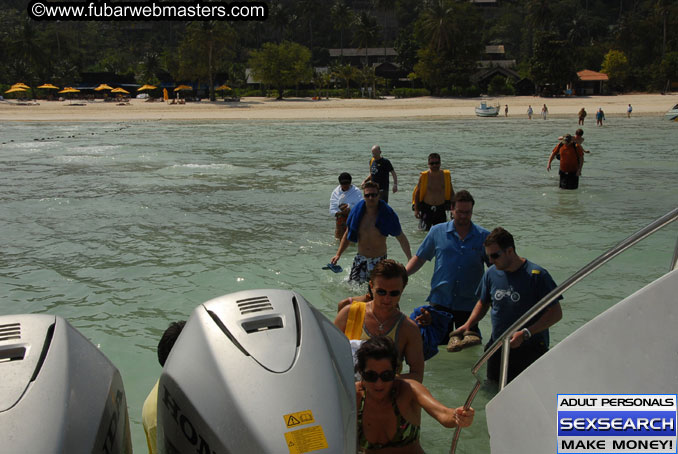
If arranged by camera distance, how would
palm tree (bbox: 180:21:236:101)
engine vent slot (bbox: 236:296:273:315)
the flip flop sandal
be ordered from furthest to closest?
palm tree (bbox: 180:21:236:101)
the flip flop sandal
engine vent slot (bbox: 236:296:273:315)

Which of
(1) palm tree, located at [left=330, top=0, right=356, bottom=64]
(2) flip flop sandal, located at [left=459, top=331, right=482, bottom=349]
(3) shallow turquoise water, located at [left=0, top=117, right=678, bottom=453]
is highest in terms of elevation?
(1) palm tree, located at [left=330, top=0, right=356, bottom=64]

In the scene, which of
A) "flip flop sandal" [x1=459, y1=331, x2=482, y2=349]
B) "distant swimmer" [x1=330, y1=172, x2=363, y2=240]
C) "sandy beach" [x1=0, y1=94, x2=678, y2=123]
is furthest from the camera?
"sandy beach" [x1=0, y1=94, x2=678, y2=123]

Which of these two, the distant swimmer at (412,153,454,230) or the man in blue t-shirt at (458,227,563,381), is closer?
the man in blue t-shirt at (458,227,563,381)

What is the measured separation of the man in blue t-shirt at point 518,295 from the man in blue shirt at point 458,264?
2.36ft

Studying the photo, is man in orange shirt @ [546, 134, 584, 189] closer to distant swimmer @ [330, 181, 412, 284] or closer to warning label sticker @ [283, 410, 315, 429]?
distant swimmer @ [330, 181, 412, 284]

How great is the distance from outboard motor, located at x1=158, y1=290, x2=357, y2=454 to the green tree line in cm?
7900

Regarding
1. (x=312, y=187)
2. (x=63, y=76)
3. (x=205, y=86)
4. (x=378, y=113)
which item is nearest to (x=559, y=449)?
(x=312, y=187)

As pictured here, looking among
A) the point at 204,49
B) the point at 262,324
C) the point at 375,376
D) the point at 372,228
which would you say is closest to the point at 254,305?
the point at 262,324

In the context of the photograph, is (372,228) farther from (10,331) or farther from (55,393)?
(55,393)

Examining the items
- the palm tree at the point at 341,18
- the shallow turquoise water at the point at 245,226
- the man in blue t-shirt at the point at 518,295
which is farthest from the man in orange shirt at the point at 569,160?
the palm tree at the point at 341,18

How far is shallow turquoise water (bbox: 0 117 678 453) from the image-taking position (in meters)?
8.03

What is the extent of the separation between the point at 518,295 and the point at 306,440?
2782mm

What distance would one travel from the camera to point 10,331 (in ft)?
8.60

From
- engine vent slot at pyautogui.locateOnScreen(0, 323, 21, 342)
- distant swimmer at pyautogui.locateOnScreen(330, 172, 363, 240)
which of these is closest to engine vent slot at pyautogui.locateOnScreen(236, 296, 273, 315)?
engine vent slot at pyautogui.locateOnScreen(0, 323, 21, 342)
